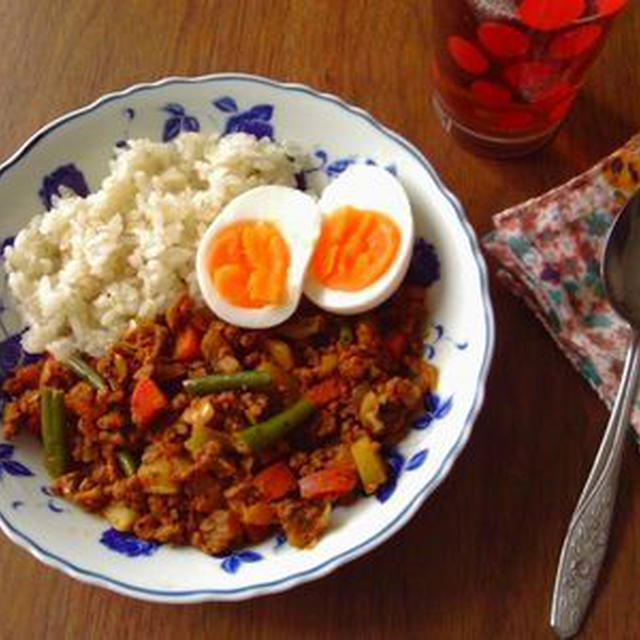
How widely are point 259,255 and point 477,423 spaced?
0.40m

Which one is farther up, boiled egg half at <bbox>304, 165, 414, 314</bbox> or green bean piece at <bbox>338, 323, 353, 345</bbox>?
boiled egg half at <bbox>304, 165, 414, 314</bbox>

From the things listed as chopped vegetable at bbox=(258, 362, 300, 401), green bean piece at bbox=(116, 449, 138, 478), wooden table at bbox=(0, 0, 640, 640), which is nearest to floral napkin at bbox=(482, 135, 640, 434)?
wooden table at bbox=(0, 0, 640, 640)

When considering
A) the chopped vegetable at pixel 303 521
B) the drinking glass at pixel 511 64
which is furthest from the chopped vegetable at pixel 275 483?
the drinking glass at pixel 511 64

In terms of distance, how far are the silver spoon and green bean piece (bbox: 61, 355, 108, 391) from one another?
0.68m

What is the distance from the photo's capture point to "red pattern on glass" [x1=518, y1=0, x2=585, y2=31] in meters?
1.17

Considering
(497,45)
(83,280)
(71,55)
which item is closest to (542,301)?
(497,45)

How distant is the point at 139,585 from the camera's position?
3.61 ft

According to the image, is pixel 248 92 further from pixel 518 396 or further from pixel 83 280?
pixel 518 396

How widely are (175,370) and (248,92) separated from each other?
0.47 metres

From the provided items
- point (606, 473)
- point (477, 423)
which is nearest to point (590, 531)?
point (606, 473)

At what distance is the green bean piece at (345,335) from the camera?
1265mm

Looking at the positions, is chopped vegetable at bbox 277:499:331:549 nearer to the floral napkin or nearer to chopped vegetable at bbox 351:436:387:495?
chopped vegetable at bbox 351:436:387:495

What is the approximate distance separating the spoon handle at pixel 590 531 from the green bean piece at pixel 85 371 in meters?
0.68

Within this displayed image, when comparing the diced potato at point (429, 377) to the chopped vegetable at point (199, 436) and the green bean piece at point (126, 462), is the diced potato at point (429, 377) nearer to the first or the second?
the chopped vegetable at point (199, 436)
